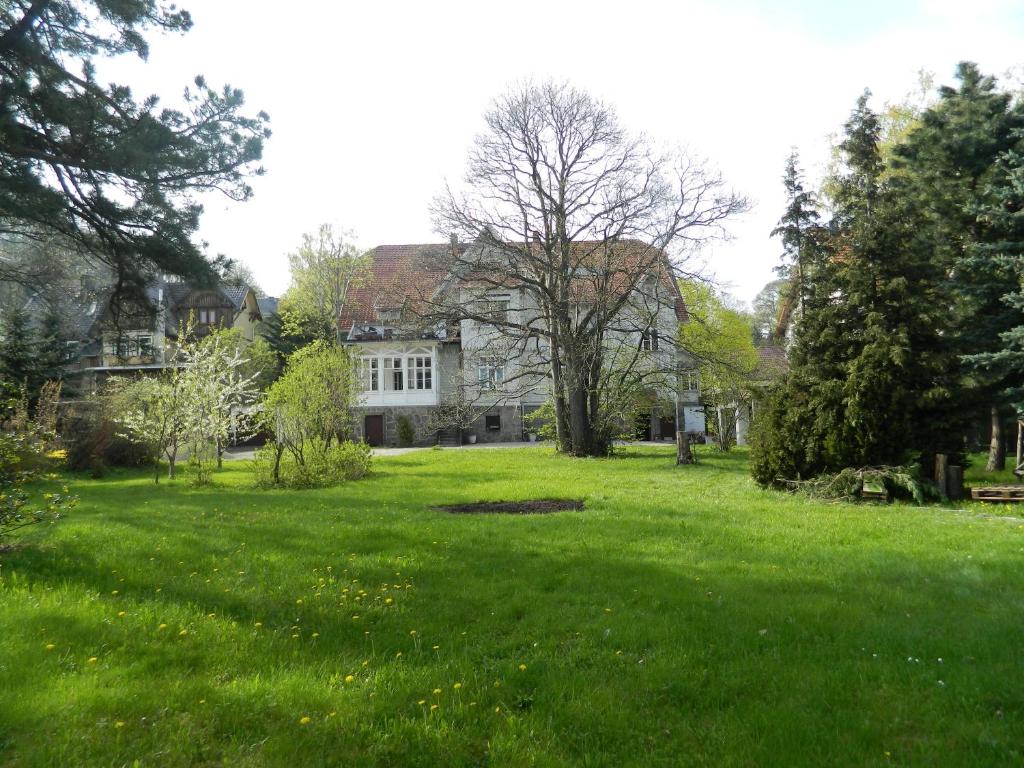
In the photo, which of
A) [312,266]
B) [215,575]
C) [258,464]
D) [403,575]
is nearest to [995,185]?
[403,575]

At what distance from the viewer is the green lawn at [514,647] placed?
3.43 metres

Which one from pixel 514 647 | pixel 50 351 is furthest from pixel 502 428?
pixel 514 647

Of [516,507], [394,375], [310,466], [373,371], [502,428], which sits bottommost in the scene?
[516,507]

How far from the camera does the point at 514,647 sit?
189 inches

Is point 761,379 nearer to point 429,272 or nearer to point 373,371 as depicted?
point 429,272

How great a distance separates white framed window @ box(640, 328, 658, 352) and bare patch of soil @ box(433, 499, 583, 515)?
48.8ft

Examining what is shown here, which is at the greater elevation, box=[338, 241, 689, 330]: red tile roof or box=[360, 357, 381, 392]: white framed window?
box=[338, 241, 689, 330]: red tile roof

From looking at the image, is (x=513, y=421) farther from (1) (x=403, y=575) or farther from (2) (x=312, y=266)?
(1) (x=403, y=575)

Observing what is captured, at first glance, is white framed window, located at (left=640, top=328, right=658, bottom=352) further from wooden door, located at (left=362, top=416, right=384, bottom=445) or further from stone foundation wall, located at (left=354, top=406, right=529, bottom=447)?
wooden door, located at (left=362, top=416, right=384, bottom=445)

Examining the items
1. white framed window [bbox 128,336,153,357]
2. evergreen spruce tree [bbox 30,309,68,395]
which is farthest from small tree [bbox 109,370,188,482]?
evergreen spruce tree [bbox 30,309,68,395]

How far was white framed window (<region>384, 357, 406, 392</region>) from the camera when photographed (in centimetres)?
4538

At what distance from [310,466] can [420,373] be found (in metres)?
27.9

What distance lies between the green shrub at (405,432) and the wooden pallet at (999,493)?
34.3 metres

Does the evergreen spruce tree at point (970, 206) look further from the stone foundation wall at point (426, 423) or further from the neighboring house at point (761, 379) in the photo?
the stone foundation wall at point (426, 423)
